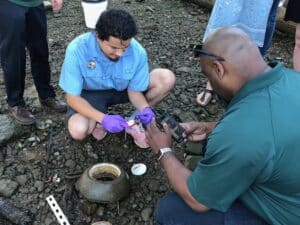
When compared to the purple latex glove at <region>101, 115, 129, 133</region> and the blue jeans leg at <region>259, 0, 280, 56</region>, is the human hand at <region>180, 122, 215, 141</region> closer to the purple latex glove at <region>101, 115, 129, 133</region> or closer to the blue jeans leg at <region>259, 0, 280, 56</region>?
the purple latex glove at <region>101, 115, 129, 133</region>

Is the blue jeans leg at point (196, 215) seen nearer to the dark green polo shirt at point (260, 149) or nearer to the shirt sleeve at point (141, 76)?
the dark green polo shirt at point (260, 149)

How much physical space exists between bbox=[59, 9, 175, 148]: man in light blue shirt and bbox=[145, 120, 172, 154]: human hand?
0.26 m

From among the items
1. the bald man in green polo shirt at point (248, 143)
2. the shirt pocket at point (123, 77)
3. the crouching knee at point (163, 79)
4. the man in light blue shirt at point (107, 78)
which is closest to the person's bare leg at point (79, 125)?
the man in light blue shirt at point (107, 78)

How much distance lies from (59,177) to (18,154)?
40 cm

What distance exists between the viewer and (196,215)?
229cm

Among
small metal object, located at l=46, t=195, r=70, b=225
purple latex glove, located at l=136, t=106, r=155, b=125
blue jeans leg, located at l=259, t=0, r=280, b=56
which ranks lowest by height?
small metal object, located at l=46, t=195, r=70, b=225

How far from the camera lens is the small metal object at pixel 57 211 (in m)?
2.79

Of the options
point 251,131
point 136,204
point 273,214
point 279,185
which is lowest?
point 136,204

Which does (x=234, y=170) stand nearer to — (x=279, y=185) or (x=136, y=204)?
(x=279, y=185)

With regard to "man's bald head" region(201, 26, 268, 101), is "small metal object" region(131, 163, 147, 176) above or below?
below

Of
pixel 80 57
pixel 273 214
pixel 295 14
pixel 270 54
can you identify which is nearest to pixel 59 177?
pixel 80 57

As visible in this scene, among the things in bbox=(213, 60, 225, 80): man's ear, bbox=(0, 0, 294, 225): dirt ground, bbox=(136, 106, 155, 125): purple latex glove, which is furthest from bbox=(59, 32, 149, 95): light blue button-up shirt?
bbox=(213, 60, 225, 80): man's ear

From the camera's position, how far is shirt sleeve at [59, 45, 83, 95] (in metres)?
2.91

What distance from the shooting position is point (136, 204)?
2.95 m
